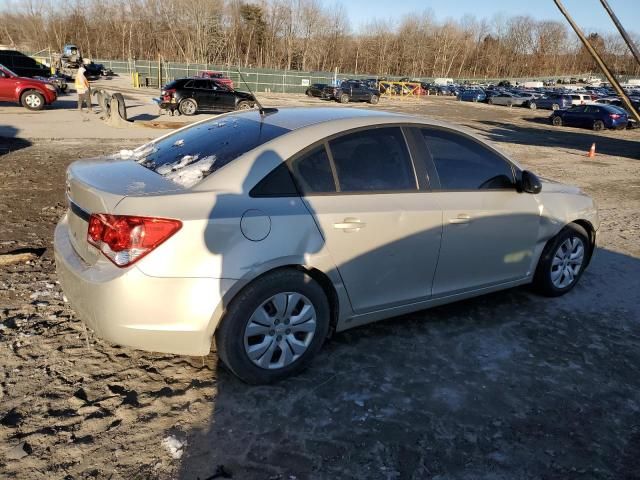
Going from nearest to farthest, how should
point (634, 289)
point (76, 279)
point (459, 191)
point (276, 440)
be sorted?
point (276, 440) → point (76, 279) → point (459, 191) → point (634, 289)

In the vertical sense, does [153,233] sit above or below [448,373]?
above

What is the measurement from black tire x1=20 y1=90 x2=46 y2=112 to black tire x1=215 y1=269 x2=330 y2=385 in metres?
20.8

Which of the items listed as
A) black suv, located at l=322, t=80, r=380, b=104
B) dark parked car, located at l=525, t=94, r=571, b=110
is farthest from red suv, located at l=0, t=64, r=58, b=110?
dark parked car, located at l=525, t=94, r=571, b=110

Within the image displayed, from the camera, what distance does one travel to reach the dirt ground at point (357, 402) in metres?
2.58

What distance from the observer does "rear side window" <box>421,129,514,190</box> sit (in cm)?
382

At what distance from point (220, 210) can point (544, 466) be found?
7.08 ft

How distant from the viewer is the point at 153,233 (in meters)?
2.74

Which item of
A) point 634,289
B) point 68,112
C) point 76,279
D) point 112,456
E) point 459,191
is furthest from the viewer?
point 68,112

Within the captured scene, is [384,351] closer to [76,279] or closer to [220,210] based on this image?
[220,210]

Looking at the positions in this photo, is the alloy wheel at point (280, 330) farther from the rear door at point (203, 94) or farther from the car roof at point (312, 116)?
the rear door at point (203, 94)

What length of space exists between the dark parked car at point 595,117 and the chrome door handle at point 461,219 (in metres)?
30.0

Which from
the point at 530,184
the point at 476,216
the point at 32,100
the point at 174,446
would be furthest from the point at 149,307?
the point at 32,100

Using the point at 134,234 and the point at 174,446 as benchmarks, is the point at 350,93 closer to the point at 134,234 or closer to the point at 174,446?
the point at 134,234

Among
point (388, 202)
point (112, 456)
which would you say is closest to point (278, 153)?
point (388, 202)
